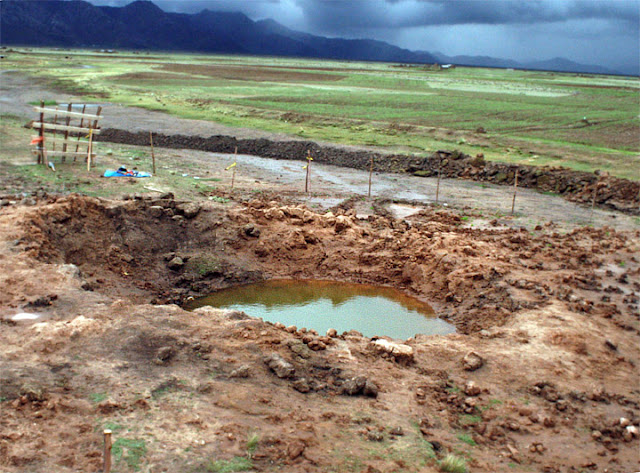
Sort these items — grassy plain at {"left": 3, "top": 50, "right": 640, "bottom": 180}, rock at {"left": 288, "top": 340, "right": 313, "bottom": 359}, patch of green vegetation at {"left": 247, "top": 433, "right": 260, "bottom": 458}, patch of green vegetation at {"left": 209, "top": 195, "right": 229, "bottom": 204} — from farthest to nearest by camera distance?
grassy plain at {"left": 3, "top": 50, "right": 640, "bottom": 180}
patch of green vegetation at {"left": 209, "top": 195, "right": 229, "bottom": 204}
rock at {"left": 288, "top": 340, "right": 313, "bottom": 359}
patch of green vegetation at {"left": 247, "top": 433, "right": 260, "bottom": 458}

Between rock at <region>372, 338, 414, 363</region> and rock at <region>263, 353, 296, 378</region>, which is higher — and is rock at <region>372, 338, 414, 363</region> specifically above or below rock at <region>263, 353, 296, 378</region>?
below

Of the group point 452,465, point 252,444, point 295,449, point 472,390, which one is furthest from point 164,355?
point 472,390

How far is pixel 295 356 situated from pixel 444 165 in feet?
52.4

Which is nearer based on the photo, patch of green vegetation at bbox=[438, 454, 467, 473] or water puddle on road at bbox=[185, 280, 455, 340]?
patch of green vegetation at bbox=[438, 454, 467, 473]

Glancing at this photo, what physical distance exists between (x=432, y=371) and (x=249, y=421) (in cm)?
307

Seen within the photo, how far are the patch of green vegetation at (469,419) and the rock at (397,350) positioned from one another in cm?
136

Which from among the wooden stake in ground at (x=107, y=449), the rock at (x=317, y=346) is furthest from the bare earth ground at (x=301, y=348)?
the wooden stake in ground at (x=107, y=449)

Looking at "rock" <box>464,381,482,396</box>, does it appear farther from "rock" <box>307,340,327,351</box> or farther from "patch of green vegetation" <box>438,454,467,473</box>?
"rock" <box>307,340,327,351</box>

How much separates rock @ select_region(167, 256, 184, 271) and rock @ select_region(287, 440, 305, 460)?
7.31m

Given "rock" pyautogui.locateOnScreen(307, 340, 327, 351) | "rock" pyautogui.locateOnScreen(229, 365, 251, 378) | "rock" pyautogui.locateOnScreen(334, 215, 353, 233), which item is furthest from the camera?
"rock" pyautogui.locateOnScreen(334, 215, 353, 233)

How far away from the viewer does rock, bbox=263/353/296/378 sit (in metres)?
7.60

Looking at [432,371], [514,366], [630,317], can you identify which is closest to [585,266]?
[630,317]

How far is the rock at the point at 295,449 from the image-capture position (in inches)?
236

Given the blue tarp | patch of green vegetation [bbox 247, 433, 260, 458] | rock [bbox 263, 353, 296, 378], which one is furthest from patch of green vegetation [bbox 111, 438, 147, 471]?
the blue tarp
